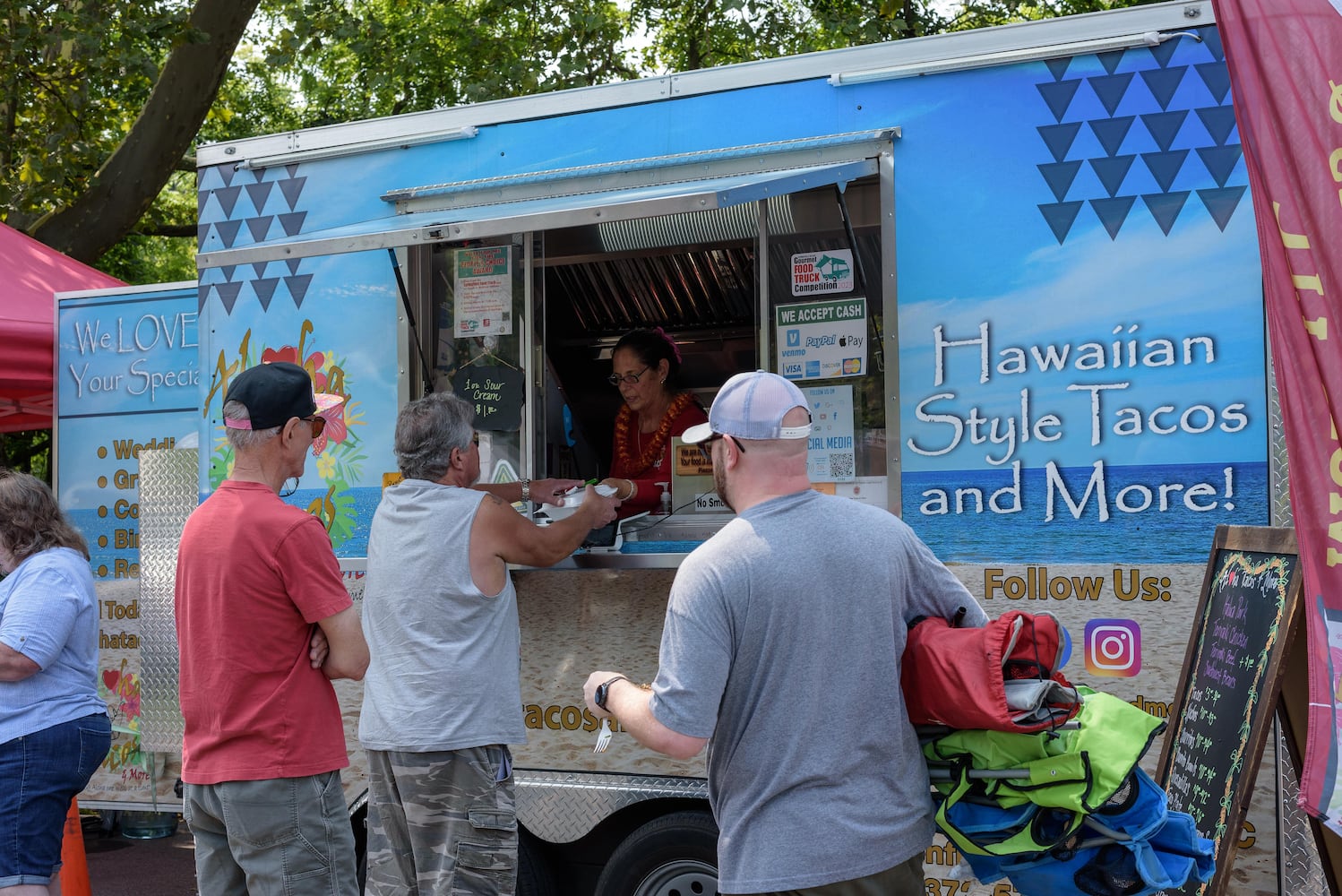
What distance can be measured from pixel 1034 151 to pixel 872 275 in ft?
2.03

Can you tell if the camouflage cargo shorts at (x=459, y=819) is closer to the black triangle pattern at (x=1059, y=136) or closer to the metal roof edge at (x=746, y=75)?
the metal roof edge at (x=746, y=75)

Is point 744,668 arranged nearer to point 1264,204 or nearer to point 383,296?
point 1264,204

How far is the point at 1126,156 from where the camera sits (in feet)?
11.4

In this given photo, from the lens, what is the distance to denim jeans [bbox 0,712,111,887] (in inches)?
142

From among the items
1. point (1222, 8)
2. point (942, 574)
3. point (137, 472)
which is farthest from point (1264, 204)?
point (137, 472)

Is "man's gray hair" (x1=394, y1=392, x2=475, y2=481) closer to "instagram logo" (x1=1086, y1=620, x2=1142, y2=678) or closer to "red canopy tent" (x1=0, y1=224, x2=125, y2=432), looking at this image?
"instagram logo" (x1=1086, y1=620, x2=1142, y2=678)

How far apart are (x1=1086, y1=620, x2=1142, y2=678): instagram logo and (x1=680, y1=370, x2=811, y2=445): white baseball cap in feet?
4.88

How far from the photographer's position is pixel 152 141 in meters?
9.15

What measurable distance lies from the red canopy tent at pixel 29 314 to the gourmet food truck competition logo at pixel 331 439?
2107 millimetres

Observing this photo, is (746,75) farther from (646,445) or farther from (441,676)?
(441,676)

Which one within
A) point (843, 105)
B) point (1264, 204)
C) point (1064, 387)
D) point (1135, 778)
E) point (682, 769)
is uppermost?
point (843, 105)

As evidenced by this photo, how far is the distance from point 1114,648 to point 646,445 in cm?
210

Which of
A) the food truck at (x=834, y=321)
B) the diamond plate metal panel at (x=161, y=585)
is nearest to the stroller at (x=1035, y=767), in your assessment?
the food truck at (x=834, y=321)

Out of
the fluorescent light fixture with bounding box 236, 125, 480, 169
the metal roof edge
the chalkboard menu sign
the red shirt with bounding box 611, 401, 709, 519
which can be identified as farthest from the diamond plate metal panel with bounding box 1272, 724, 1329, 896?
the fluorescent light fixture with bounding box 236, 125, 480, 169
